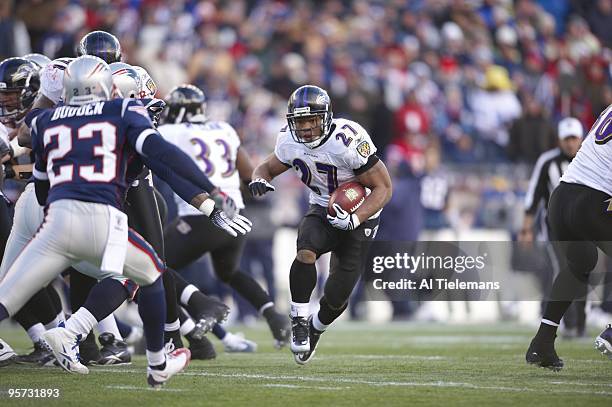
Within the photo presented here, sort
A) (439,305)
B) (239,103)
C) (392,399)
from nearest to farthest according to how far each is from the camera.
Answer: (392,399), (439,305), (239,103)

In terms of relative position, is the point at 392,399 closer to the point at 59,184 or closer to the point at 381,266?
the point at 59,184

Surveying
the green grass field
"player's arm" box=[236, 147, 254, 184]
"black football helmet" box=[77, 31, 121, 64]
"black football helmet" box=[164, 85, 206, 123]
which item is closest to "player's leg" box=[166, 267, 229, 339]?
the green grass field

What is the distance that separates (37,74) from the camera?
25.3 feet

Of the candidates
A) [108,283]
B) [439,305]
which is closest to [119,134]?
[108,283]

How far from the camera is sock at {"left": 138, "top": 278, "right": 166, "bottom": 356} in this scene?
569 cm

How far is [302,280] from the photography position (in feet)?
23.1

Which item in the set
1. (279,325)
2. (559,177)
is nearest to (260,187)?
(279,325)

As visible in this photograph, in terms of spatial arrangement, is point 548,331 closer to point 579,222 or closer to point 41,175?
point 579,222

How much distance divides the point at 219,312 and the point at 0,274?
181 centimetres

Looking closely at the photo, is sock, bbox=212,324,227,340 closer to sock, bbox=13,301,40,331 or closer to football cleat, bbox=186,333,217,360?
football cleat, bbox=186,333,217,360

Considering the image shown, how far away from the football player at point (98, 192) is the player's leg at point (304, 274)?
1.20 metres

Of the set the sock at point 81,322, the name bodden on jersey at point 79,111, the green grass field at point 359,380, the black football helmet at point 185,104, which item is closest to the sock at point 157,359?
the green grass field at point 359,380

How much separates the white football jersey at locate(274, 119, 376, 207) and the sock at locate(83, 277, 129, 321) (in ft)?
4.93

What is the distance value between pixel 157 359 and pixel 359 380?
1308 mm
